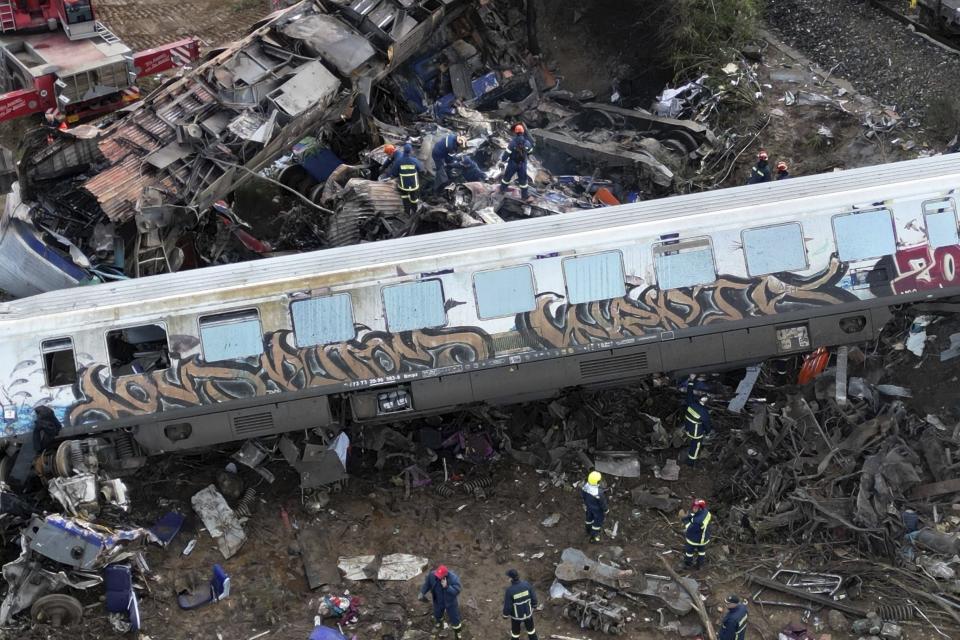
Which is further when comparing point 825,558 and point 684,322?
point 684,322

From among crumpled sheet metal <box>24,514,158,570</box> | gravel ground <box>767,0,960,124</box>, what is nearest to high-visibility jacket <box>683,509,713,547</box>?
crumpled sheet metal <box>24,514,158,570</box>

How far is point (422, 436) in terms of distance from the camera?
46.8 ft

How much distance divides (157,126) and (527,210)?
549 cm

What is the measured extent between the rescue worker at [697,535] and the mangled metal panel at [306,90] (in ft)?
29.1

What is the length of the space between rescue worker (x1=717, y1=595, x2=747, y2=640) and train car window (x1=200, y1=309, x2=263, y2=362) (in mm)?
5846

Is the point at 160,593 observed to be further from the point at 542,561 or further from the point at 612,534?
the point at 612,534

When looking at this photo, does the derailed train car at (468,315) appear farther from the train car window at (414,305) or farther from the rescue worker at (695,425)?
the rescue worker at (695,425)

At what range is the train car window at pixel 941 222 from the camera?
13742 mm

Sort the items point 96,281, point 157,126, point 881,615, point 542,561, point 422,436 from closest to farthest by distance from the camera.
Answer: point 881,615
point 542,561
point 422,436
point 96,281
point 157,126

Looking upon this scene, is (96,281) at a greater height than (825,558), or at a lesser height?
greater

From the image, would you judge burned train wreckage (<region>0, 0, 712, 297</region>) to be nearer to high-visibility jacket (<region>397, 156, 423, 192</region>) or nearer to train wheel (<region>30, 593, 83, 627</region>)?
high-visibility jacket (<region>397, 156, 423, 192</region>)

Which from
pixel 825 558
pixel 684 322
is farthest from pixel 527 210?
pixel 825 558

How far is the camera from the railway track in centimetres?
2069

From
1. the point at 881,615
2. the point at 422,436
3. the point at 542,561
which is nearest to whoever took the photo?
the point at 881,615
